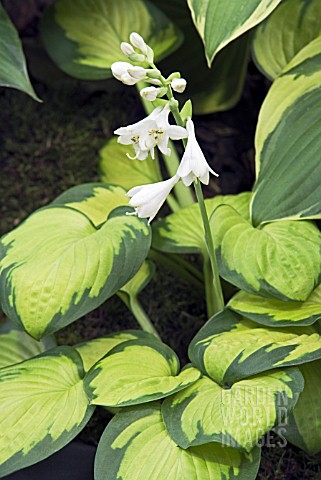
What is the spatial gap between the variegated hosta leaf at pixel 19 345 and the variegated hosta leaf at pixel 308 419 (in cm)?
45

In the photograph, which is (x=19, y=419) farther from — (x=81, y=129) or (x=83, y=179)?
(x=81, y=129)

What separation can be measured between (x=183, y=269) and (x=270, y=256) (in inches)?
13.5

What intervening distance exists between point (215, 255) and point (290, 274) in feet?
0.44

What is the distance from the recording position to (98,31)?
150 centimetres

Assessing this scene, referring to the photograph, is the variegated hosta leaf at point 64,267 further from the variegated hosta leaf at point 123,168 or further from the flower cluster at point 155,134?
the variegated hosta leaf at point 123,168

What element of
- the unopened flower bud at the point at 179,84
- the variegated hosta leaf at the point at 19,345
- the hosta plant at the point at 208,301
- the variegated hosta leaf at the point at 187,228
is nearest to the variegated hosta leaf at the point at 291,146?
the hosta plant at the point at 208,301

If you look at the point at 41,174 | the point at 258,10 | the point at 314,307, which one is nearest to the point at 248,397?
the point at 314,307

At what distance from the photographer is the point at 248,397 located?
0.91 metres

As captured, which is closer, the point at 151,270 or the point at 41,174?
the point at 151,270

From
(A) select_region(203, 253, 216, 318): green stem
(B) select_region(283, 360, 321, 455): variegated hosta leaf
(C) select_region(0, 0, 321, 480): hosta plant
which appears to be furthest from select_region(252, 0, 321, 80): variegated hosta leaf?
(B) select_region(283, 360, 321, 455): variegated hosta leaf

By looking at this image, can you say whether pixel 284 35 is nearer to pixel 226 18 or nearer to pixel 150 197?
pixel 226 18

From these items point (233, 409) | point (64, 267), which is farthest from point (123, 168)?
point (233, 409)

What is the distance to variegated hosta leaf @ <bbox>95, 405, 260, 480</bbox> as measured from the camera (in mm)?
901

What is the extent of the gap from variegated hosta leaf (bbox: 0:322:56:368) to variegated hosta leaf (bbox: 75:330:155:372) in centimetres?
10
